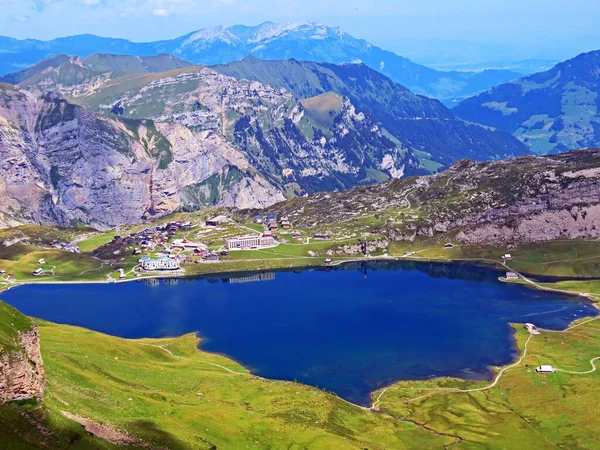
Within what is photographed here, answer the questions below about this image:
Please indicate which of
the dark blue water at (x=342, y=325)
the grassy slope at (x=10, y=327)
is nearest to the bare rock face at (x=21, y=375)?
the grassy slope at (x=10, y=327)

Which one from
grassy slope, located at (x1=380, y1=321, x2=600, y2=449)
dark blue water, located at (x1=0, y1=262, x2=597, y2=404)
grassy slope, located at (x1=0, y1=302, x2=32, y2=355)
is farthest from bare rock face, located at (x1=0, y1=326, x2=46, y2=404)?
dark blue water, located at (x1=0, y1=262, x2=597, y2=404)

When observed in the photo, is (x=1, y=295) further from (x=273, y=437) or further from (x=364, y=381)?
(x=273, y=437)

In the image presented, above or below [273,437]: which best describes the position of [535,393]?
below

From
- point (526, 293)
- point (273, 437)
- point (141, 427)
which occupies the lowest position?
point (526, 293)

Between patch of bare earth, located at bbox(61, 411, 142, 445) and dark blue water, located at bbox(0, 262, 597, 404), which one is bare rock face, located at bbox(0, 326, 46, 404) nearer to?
patch of bare earth, located at bbox(61, 411, 142, 445)

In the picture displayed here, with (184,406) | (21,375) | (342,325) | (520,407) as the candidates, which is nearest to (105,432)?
(21,375)

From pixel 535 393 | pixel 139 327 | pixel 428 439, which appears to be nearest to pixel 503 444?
pixel 428 439
